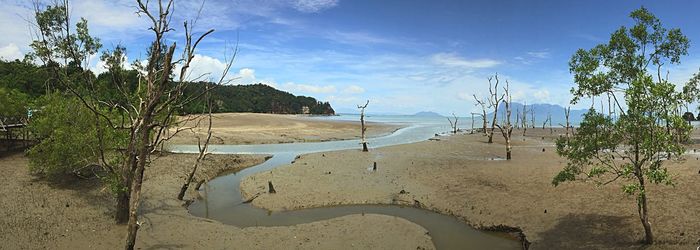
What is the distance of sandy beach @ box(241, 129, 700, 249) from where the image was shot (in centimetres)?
1496

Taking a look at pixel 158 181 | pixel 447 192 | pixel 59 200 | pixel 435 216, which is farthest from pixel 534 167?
pixel 59 200

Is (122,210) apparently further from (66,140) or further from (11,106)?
(11,106)

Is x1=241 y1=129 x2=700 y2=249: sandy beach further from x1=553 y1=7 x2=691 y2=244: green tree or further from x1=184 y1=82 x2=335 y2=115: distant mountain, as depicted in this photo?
x1=184 y1=82 x2=335 y2=115: distant mountain

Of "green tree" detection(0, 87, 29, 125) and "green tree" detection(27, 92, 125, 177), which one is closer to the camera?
"green tree" detection(27, 92, 125, 177)

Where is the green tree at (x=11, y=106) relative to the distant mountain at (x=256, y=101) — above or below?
below

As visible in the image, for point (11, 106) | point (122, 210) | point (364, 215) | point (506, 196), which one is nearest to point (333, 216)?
point (364, 215)

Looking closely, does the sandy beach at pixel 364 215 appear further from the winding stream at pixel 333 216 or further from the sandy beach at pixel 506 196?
the winding stream at pixel 333 216

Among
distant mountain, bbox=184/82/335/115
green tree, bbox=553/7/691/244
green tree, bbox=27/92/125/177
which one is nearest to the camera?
green tree, bbox=553/7/691/244

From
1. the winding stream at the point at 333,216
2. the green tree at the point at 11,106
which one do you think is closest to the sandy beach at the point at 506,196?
the winding stream at the point at 333,216

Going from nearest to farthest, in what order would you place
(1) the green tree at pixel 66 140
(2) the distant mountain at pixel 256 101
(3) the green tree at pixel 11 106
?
1. (1) the green tree at pixel 66 140
2. (3) the green tree at pixel 11 106
3. (2) the distant mountain at pixel 256 101

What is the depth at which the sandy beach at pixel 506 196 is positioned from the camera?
49.1 feet

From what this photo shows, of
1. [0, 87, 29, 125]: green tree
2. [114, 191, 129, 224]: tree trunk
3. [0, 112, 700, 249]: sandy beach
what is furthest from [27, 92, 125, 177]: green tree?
[0, 87, 29, 125]: green tree

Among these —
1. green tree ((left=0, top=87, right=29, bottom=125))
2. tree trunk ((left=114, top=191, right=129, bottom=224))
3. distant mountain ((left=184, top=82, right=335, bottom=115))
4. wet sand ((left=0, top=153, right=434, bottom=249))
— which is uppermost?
distant mountain ((left=184, top=82, right=335, bottom=115))

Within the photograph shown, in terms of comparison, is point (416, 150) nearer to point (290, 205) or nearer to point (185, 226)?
point (290, 205)
